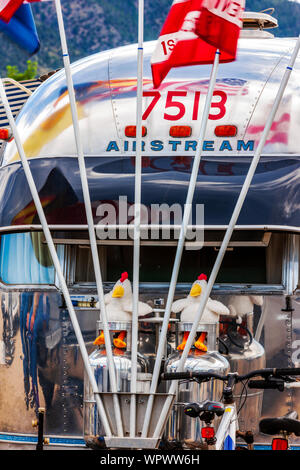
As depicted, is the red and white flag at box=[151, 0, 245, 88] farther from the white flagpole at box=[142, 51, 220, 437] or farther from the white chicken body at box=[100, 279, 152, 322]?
the white chicken body at box=[100, 279, 152, 322]

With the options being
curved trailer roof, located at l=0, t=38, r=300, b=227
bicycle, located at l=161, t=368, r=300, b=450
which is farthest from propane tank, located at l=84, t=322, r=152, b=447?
curved trailer roof, located at l=0, t=38, r=300, b=227

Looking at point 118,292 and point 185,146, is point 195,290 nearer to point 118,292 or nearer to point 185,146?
point 118,292

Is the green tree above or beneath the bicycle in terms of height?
above

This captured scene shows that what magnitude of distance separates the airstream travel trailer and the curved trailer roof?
11 millimetres

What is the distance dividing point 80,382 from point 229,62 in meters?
2.66

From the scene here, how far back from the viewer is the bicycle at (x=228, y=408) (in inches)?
255

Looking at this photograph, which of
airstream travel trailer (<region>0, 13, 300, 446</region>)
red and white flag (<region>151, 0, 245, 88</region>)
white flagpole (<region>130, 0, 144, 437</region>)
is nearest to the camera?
white flagpole (<region>130, 0, 144, 437</region>)

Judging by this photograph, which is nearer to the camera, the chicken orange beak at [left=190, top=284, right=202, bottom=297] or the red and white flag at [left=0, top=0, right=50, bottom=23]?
the chicken orange beak at [left=190, top=284, right=202, bottom=297]

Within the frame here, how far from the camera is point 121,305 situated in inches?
299

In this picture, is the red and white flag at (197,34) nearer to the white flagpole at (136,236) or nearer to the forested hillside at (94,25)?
the white flagpole at (136,236)

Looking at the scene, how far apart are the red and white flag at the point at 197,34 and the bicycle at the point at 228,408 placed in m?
2.23

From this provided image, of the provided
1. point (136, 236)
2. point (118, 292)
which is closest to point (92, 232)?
point (136, 236)

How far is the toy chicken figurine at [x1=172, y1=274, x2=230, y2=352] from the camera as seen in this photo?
7.41m
